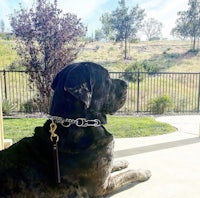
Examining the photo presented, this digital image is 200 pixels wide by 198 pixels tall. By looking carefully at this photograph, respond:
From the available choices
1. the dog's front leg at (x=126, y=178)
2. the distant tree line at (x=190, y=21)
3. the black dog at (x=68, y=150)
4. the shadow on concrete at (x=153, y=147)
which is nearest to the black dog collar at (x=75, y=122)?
the black dog at (x=68, y=150)

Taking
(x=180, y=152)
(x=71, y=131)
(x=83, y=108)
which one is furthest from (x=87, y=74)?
(x=180, y=152)

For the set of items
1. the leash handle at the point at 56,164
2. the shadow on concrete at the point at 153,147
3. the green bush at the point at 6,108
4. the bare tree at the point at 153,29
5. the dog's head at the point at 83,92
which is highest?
the bare tree at the point at 153,29

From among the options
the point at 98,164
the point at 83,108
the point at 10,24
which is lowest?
the point at 98,164

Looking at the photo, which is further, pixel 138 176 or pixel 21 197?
pixel 138 176

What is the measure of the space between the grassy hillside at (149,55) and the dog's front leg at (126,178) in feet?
44.4

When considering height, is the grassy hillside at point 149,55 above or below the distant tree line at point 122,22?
below

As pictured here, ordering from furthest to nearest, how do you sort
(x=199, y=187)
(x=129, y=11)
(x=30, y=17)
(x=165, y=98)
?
(x=129, y=11) → (x=165, y=98) → (x=30, y=17) → (x=199, y=187)

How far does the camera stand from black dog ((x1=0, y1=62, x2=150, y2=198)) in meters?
1.50

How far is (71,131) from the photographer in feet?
5.56

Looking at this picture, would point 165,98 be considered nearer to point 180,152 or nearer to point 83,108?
point 180,152

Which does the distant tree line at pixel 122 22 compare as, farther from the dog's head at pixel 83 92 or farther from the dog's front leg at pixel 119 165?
the dog's head at pixel 83 92

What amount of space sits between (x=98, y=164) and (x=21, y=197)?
1.75 ft

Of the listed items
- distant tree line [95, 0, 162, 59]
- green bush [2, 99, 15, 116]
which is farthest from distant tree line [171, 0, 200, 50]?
green bush [2, 99, 15, 116]

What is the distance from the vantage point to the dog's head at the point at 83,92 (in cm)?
163
